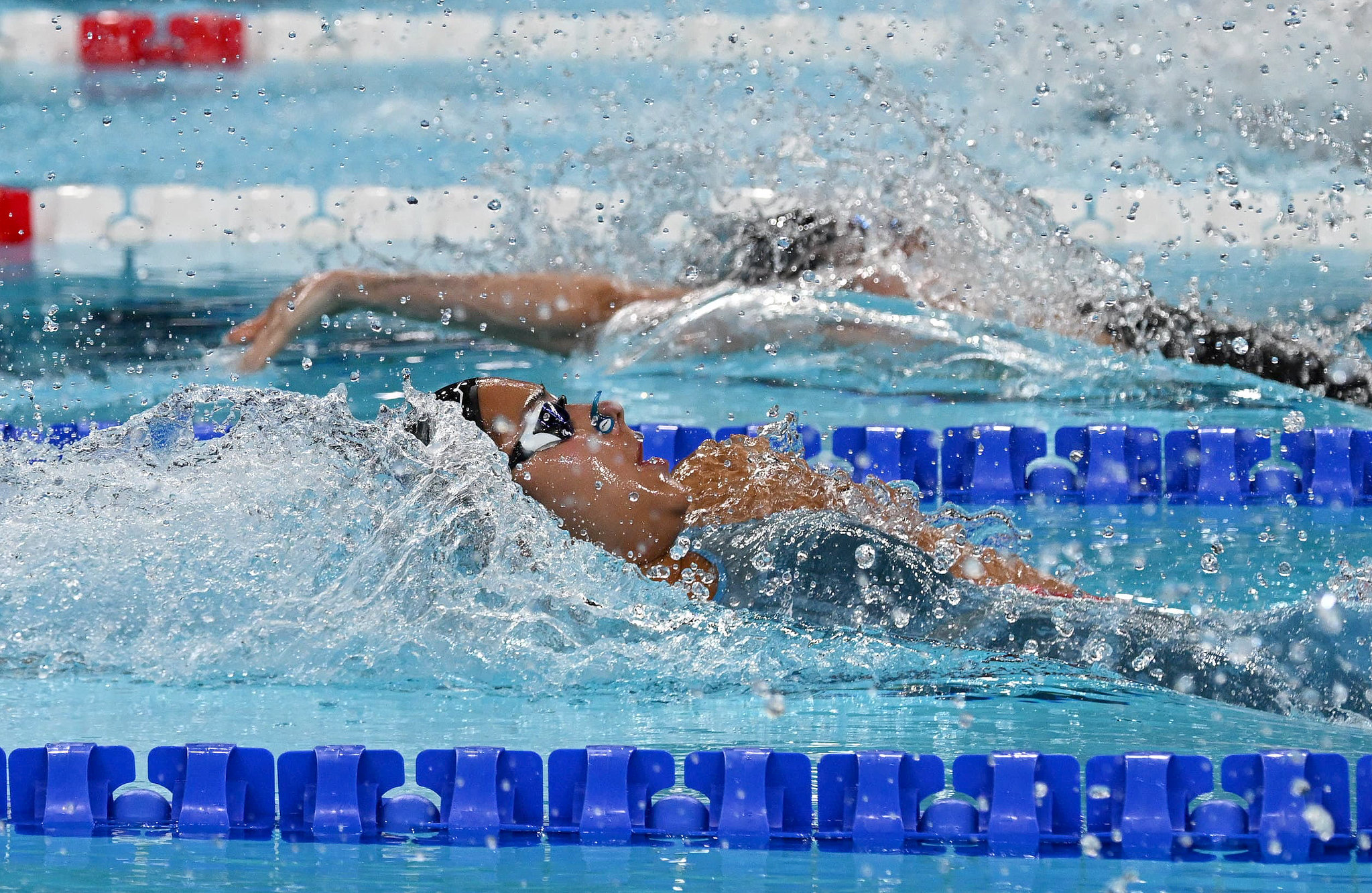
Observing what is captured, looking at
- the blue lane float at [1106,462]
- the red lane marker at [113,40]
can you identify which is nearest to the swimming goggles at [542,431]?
the blue lane float at [1106,462]

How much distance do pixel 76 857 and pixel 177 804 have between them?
0.43ft

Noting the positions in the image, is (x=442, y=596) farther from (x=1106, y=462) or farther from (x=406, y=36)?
(x=406, y=36)

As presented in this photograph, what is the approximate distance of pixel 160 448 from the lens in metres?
2.41

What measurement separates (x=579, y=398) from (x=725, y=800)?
7.94ft

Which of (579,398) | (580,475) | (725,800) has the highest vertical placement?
(579,398)

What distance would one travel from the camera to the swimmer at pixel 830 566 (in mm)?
1840

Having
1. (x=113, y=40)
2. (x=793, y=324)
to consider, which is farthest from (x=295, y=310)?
(x=113, y=40)

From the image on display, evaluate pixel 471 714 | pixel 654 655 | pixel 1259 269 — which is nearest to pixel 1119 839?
pixel 654 655

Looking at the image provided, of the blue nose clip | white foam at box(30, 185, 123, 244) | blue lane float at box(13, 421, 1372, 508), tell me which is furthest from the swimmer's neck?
white foam at box(30, 185, 123, 244)

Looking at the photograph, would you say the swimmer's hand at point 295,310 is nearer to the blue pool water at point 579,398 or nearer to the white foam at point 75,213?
the blue pool water at point 579,398

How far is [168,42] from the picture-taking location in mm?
7887

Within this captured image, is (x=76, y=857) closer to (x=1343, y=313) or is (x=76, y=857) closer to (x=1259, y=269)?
(x=1343, y=313)

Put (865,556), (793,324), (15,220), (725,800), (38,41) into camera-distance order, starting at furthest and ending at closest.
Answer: (38,41)
(15,220)
(793,324)
(865,556)
(725,800)

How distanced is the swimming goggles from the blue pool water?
8 cm
